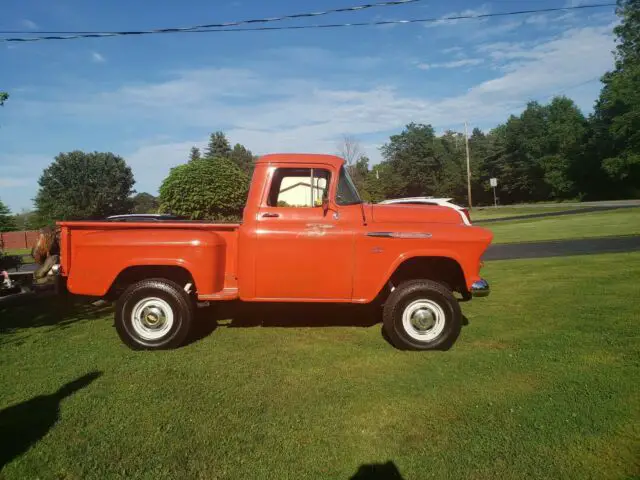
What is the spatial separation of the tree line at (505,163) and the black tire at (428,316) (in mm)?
23020

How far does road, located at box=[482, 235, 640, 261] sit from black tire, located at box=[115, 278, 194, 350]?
9.57 m

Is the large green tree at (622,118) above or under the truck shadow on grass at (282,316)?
above

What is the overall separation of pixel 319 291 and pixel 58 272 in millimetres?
3230

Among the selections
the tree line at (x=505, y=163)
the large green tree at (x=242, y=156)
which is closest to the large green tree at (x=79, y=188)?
the tree line at (x=505, y=163)

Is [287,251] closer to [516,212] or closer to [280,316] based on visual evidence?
[280,316]

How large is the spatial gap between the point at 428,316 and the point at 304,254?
5.20ft

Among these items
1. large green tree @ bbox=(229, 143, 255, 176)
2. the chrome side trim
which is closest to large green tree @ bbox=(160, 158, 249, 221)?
the chrome side trim

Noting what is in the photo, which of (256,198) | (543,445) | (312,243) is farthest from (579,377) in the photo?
(256,198)

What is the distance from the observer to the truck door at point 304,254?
535 centimetres

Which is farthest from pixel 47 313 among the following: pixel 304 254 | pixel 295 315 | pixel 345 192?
pixel 345 192

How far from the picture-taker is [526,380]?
14.3 ft

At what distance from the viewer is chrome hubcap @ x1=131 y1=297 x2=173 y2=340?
552cm

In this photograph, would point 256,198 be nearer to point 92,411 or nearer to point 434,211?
point 434,211

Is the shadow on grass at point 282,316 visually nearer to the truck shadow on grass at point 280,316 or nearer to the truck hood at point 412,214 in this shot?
the truck shadow on grass at point 280,316
